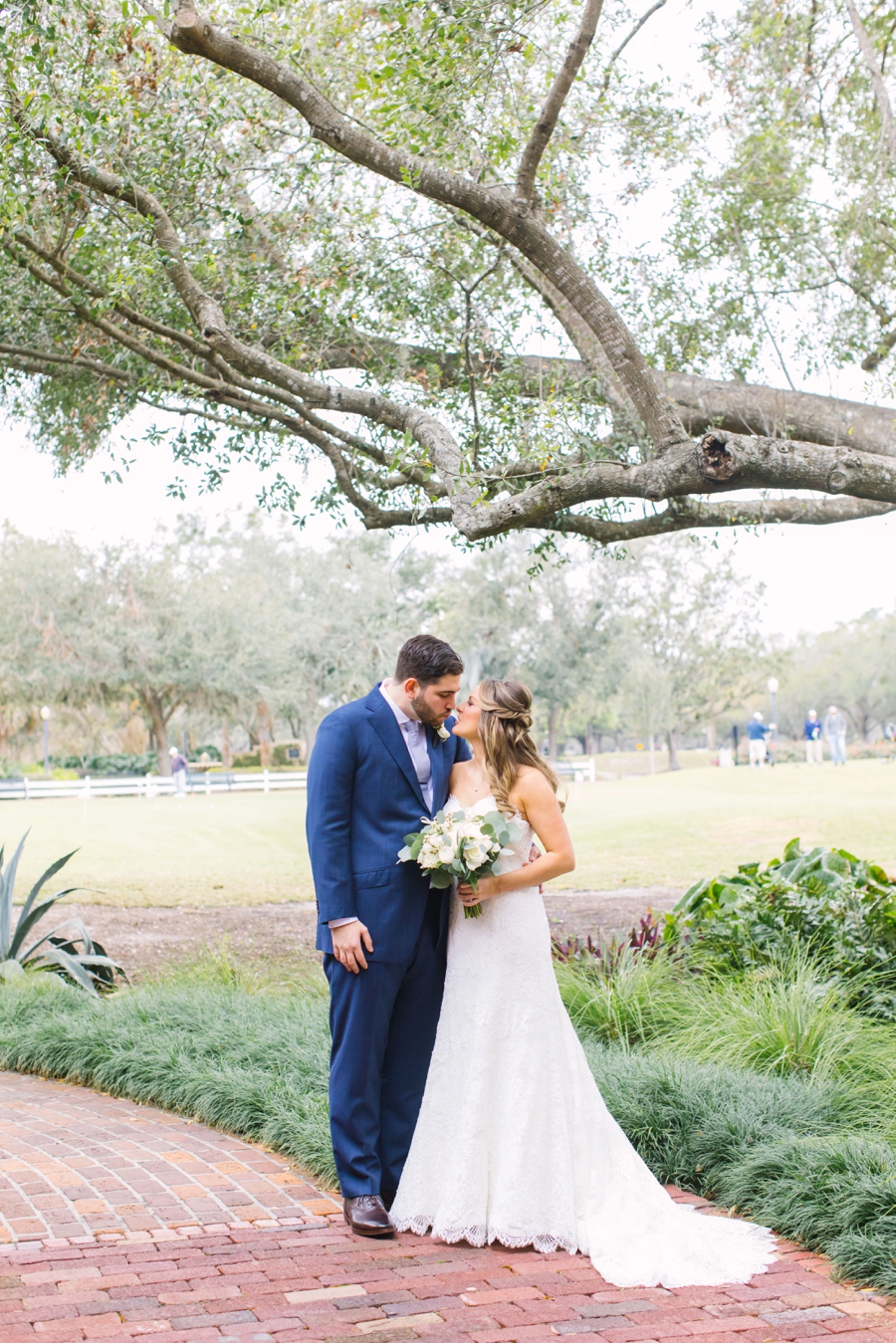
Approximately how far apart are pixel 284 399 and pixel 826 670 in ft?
224

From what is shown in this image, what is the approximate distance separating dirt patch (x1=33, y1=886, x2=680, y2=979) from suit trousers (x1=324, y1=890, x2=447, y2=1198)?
220 inches

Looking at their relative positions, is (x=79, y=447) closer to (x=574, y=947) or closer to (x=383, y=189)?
(x=383, y=189)

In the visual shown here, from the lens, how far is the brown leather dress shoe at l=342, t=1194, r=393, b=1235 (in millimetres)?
3887

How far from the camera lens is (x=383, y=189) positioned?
340 inches

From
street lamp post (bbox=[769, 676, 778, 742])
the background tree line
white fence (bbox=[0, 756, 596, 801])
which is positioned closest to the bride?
the background tree line

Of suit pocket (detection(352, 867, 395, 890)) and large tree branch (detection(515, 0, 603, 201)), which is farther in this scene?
large tree branch (detection(515, 0, 603, 201))

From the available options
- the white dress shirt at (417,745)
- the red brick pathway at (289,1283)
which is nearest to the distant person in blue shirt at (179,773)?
the red brick pathway at (289,1283)

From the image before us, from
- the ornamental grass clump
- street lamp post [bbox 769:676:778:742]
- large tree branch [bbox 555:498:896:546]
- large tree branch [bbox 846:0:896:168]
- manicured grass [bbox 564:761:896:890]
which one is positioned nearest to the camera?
the ornamental grass clump

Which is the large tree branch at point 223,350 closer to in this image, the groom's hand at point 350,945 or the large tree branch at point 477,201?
the large tree branch at point 477,201

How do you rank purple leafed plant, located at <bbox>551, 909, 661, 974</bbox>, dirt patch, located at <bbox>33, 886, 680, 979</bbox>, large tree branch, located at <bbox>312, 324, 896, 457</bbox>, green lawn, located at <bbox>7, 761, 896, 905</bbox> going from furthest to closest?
1. green lawn, located at <bbox>7, 761, 896, 905</bbox>
2. dirt patch, located at <bbox>33, 886, 680, 979</bbox>
3. large tree branch, located at <bbox>312, 324, 896, 457</bbox>
4. purple leafed plant, located at <bbox>551, 909, 661, 974</bbox>

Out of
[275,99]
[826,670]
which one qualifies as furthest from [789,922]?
[826,670]

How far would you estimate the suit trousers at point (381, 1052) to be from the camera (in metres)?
4.05

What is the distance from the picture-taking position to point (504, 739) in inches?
163

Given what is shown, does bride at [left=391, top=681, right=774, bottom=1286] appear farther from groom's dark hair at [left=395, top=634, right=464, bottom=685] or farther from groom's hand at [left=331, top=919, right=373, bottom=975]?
groom's hand at [left=331, top=919, right=373, bottom=975]
